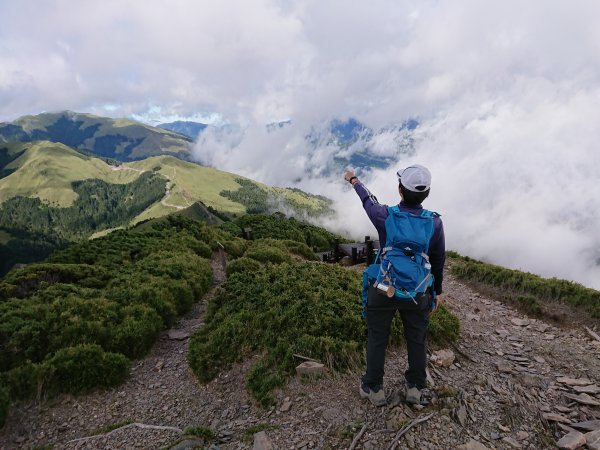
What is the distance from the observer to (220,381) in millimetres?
8617

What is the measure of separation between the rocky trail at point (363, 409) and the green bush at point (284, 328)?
1.33 feet

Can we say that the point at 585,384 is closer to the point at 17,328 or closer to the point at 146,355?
the point at 146,355

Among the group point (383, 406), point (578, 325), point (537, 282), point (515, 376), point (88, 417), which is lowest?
point (88, 417)

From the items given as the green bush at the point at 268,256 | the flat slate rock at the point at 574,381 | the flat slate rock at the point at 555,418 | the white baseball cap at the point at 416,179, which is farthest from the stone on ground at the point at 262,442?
the green bush at the point at 268,256

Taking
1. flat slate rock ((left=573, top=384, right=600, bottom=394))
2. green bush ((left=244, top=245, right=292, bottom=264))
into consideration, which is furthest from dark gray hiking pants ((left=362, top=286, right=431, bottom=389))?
green bush ((left=244, top=245, right=292, bottom=264))

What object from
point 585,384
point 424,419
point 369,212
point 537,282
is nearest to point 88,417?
point 424,419

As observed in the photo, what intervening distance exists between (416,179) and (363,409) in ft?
12.8

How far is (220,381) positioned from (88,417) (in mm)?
2903

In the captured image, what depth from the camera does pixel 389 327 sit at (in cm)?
577

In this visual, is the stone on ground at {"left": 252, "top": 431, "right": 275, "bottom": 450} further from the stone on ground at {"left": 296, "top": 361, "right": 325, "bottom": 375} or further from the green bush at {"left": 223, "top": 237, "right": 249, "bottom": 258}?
the green bush at {"left": 223, "top": 237, "right": 249, "bottom": 258}

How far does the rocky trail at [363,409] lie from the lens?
223 inches

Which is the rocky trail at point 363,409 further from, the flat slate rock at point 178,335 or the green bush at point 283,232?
the green bush at point 283,232

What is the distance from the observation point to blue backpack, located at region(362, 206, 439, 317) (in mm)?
5211

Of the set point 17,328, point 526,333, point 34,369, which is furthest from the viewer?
point 526,333
